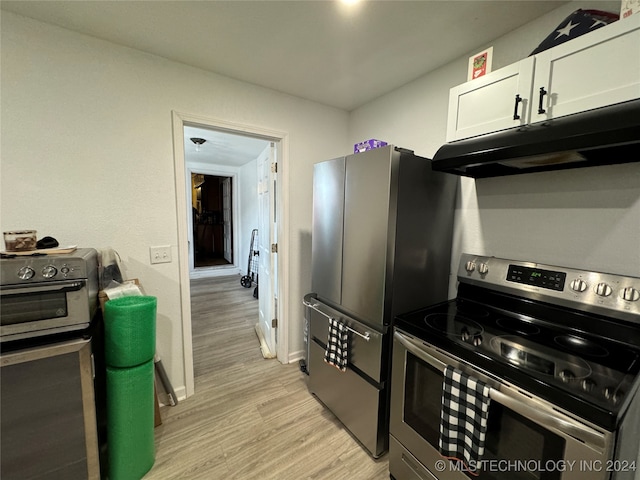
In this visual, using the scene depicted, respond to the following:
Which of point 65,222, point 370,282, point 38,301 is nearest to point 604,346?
point 370,282

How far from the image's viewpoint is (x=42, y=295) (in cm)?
111

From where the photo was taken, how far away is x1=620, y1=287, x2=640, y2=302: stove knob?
103cm

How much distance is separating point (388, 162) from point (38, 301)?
1753mm

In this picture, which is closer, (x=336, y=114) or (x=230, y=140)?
(x=336, y=114)

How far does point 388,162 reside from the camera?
139 cm

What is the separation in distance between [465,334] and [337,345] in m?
0.81

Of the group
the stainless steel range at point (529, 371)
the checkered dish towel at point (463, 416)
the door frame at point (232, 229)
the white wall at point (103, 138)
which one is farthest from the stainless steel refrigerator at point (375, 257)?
the door frame at point (232, 229)

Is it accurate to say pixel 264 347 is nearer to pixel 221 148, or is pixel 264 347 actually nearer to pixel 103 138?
pixel 103 138

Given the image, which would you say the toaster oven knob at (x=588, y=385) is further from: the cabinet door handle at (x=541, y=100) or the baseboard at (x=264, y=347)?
the baseboard at (x=264, y=347)

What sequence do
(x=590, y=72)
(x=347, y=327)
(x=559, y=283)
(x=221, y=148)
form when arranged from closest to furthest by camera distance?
(x=590, y=72) < (x=559, y=283) < (x=347, y=327) < (x=221, y=148)

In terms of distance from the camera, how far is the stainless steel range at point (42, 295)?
1.06m

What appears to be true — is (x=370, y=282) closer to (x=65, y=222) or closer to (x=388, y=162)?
(x=388, y=162)

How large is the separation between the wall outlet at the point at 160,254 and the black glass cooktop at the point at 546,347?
1.69m

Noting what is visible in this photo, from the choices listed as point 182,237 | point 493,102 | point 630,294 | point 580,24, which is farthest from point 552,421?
point 182,237
